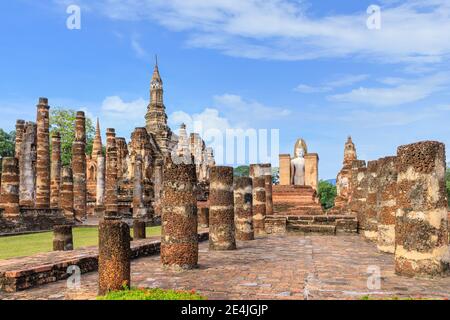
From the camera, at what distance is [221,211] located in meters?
11.6

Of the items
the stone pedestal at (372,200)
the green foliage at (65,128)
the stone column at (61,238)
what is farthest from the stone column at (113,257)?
the green foliage at (65,128)

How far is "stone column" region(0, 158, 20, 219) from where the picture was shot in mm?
19688

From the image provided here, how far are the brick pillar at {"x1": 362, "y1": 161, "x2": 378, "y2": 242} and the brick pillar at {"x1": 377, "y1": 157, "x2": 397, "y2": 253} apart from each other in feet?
6.16

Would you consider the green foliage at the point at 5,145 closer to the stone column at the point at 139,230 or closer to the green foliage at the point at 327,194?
the green foliage at the point at 327,194

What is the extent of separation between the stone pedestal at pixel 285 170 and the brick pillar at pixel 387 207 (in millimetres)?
21108

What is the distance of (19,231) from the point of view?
64.1 feet

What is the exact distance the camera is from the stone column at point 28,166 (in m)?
24.6

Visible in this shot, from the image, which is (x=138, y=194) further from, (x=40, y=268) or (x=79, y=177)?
(x=40, y=268)

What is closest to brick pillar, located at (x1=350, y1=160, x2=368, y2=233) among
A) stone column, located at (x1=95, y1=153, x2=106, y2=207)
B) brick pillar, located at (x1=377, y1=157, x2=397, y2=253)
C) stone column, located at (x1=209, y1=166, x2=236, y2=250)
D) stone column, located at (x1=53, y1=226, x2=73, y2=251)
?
brick pillar, located at (x1=377, y1=157, x2=397, y2=253)

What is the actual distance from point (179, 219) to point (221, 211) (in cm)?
313

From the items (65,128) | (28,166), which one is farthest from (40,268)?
(65,128)

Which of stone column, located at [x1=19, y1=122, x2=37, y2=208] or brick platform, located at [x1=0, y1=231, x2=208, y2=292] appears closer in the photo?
brick platform, located at [x1=0, y1=231, x2=208, y2=292]

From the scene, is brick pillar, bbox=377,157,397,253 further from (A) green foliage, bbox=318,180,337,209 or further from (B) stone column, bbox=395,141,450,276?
(A) green foliage, bbox=318,180,337,209

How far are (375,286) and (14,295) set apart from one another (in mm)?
5209
